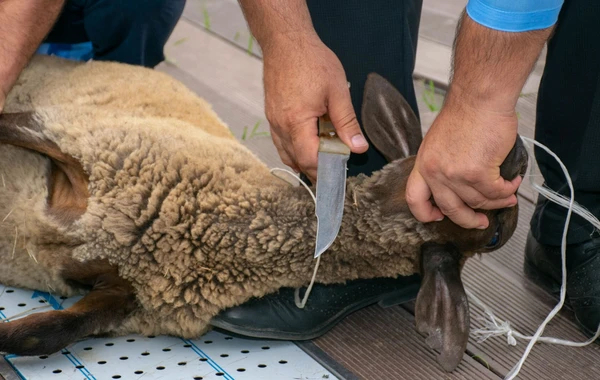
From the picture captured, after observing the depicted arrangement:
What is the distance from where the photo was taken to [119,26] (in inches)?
159

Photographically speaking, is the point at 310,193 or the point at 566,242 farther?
the point at 566,242

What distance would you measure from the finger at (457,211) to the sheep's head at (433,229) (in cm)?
6

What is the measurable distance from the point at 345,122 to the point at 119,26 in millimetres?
1837

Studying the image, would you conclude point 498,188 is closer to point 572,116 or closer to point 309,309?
point 309,309

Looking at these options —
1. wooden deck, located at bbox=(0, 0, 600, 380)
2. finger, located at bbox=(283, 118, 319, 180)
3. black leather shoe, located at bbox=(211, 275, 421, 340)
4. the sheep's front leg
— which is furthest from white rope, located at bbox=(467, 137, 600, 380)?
the sheep's front leg

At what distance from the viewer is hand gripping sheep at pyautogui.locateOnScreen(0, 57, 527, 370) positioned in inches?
104

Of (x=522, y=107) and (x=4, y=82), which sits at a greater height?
(x=4, y=82)

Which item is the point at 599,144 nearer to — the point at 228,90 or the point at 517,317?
the point at 517,317

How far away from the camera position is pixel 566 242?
324cm

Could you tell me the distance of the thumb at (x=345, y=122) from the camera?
262 cm

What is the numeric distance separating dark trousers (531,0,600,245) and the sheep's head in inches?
24.1

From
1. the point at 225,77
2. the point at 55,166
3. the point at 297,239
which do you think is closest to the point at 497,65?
the point at 297,239

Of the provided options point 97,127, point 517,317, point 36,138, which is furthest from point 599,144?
point 36,138

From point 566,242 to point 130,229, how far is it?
171 cm
